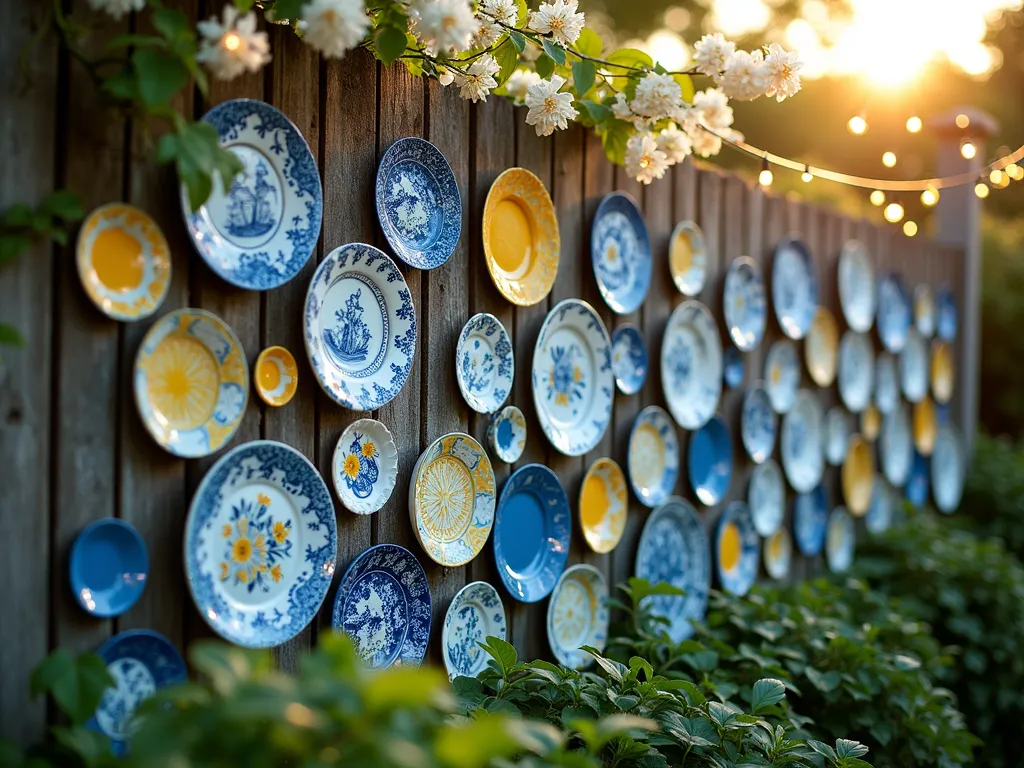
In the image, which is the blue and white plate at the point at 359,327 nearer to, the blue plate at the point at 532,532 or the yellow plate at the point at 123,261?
the yellow plate at the point at 123,261

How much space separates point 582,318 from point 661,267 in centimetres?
48

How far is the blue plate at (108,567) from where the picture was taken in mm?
1384

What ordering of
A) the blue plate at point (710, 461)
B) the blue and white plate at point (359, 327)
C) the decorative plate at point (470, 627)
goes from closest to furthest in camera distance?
the blue and white plate at point (359, 327)
the decorative plate at point (470, 627)
the blue plate at point (710, 461)

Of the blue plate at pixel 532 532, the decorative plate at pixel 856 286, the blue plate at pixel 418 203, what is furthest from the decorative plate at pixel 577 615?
the decorative plate at pixel 856 286

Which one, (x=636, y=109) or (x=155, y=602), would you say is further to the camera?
(x=636, y=109)

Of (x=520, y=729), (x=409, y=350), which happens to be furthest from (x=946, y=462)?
(x=520, y=729)

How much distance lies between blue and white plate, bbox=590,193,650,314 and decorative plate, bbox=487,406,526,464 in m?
0.49

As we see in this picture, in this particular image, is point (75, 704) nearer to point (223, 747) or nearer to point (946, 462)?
point (223, 747)

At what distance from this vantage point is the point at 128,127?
4.75 feet

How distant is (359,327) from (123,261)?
0.50m

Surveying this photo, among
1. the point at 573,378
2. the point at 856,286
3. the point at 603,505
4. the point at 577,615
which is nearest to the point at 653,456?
the point at 603,505

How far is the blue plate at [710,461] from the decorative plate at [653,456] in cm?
10

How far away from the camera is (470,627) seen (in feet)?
6.79

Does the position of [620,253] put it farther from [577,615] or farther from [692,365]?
[577,615]
